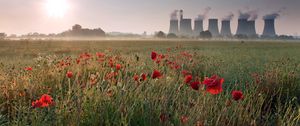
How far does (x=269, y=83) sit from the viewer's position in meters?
5.80

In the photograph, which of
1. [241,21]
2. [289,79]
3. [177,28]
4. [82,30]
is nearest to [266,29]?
[241,21]

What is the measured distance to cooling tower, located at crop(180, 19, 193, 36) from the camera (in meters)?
174

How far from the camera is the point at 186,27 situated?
175625 millimetres

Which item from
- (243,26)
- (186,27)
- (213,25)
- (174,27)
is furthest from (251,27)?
(174,27)

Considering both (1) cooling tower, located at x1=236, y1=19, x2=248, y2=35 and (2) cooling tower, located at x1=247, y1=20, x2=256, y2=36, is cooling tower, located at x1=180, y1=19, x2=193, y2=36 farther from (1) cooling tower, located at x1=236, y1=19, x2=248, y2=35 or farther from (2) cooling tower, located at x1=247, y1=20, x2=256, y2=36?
(2) cooling tower, located at x1=247, y1=20, x2=256, y2=36

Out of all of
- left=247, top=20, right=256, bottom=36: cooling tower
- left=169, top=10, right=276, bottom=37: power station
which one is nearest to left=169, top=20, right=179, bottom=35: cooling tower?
left=169, top=10, right=276, bottom=37: power station

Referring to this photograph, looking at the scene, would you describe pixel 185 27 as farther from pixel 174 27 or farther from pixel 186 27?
pixel 174 27

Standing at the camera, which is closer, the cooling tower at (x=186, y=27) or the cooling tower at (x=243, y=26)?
the cooling tower at (x=243, y=26)

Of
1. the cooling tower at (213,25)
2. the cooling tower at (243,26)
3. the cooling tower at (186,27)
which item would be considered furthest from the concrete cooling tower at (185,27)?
the cooling tower at (243,26)

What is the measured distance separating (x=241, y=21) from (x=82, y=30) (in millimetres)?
90520

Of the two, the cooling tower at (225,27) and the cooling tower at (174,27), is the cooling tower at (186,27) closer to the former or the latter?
the cooling tower at (174,27)

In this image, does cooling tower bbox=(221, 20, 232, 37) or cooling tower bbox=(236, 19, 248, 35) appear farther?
cooling tower bbox=(236, 19, 248, 35)

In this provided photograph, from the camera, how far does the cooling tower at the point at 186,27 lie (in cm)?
17400

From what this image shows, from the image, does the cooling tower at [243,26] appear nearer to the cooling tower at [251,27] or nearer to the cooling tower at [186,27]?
the cooling tower at [251,27]
